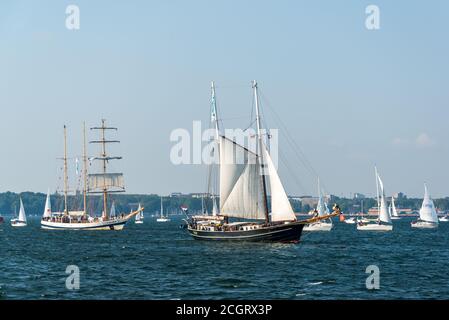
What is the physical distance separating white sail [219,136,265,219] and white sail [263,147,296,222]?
1.65 metres

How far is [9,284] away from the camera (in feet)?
159

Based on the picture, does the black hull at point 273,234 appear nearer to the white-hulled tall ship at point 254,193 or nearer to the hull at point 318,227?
the white-hulled tall ship at point 254,193

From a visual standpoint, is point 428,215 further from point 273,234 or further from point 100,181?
point 273,234

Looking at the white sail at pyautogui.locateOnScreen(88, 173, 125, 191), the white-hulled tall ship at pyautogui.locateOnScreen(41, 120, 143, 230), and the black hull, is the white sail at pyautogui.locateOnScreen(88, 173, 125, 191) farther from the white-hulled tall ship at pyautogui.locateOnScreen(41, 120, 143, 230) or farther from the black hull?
the black hull

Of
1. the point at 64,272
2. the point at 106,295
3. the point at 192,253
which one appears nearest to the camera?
the point at 106,295

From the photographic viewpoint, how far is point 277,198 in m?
85.1

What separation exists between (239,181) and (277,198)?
469cm

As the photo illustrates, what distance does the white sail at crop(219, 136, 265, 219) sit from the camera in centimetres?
8562

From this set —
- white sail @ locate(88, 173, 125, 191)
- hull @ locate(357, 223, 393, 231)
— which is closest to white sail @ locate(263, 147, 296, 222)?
hull @ locate(357, 223, 393, 231)
